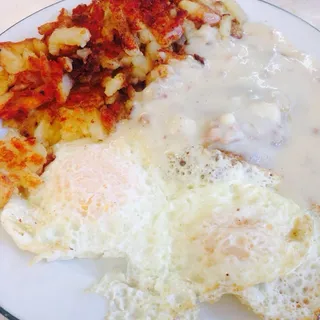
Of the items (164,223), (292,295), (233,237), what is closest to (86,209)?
(164,223)

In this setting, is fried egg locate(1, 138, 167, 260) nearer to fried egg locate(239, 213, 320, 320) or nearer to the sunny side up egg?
the sunny side up egg

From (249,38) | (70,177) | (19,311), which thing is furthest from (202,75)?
(19,311)

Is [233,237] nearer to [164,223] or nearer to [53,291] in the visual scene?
[164,223]

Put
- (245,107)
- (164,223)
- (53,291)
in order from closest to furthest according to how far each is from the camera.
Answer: (53,291) → (164,223) → (245,107)

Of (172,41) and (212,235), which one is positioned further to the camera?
(172,41)

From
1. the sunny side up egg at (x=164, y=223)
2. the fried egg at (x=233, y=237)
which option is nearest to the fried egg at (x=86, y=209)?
the sunny side up egg at (x=164, y=223)

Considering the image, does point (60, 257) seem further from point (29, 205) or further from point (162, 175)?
point (162, 175)

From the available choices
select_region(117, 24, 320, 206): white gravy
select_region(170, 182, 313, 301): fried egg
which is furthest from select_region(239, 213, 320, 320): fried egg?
select_region(117, 24, 320, 206): white gravy
